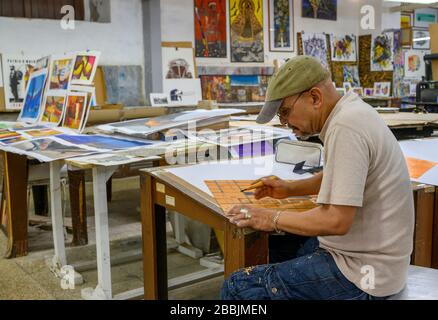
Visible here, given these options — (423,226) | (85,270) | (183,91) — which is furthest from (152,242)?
(183,91)

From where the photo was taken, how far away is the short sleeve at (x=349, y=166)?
1130 mm

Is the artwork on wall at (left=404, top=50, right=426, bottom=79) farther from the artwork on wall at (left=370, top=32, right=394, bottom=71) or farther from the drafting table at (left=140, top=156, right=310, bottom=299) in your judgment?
the drafting table at (left=140, top=156, right=310, bottom=299)

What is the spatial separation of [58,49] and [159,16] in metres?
1.26

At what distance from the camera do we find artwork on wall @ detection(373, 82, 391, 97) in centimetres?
755

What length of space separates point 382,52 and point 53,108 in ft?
19.2

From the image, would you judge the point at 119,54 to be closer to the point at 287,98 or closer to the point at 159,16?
the point at 159,16

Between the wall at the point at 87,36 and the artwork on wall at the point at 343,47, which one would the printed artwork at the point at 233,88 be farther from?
the artwork on wall at the point at 343,47

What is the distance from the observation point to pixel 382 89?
7613 mm

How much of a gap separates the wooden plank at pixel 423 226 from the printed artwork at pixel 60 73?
2208mm

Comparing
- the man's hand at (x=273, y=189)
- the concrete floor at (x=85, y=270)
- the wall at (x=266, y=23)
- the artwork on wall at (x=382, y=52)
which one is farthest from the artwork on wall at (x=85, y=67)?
the artwork on wall at (x=382, y=52)

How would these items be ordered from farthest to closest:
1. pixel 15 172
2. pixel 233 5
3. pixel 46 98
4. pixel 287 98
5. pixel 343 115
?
pixel 233 5, pixel 46 98, pixel 15 172, pixel 287 98, pixel 343 115
